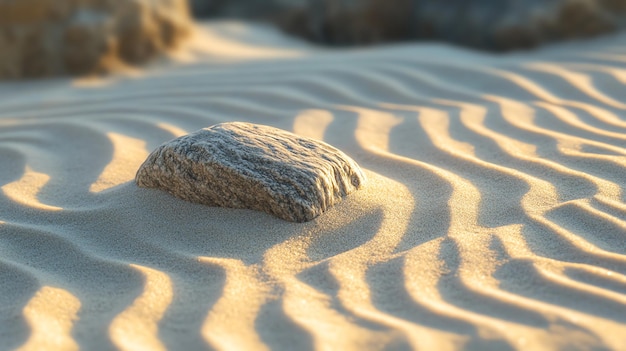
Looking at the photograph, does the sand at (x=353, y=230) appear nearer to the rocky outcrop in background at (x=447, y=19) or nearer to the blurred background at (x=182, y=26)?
the blurred background at (x=182, y=26)

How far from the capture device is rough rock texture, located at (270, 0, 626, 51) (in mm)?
4777

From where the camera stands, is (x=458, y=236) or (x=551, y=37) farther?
(x=551, y=37)

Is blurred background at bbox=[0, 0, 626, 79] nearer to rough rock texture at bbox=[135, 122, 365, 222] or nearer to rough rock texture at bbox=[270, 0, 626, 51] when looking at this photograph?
rough rock texture at bbox=[270, 0, 626, 51]

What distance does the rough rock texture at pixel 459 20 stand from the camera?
4.78 meters

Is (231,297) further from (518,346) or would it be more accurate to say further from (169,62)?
(169,62)

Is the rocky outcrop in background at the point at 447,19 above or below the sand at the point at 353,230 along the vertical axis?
above

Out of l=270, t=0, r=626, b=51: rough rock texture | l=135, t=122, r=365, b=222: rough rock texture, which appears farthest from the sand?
l=270, t=0, r=626, b=51: rough rock texture

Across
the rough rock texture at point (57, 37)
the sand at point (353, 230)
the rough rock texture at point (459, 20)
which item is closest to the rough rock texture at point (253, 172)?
the sand at point (353, 230)

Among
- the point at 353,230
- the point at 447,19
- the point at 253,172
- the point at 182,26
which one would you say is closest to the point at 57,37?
the point at 182,26

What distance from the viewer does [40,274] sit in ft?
6.93

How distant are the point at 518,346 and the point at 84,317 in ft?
3.36

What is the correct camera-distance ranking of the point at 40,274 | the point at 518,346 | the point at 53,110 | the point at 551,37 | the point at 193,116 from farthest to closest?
1. the point at 551,37
2. the point at 53,110
3. the point at 193,116
4. the point at 40,274
5. the point at 518,346

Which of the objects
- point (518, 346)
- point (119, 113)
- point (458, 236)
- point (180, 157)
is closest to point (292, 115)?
point (119, 113)

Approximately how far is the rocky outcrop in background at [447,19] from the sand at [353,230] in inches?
38.4
